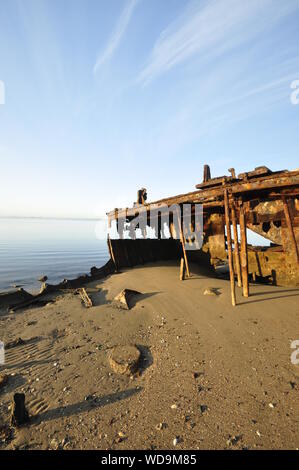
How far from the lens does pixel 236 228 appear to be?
7684mm

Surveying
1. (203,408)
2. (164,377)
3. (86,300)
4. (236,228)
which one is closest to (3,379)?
(164,377)

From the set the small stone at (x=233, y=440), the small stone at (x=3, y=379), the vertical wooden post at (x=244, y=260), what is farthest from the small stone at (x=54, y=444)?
the vertical wooden post at (x=244, y=260)

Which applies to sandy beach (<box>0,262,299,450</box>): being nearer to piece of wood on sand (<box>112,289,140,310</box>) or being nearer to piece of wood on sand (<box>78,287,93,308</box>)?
piece of wood on sand (<box>112,289,140,310</box>)

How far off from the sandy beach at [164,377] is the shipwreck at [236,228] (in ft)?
5.09

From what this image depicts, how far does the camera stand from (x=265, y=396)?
135 inches

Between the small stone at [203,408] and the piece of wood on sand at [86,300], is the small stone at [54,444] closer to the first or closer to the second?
the small stone at [203,408]

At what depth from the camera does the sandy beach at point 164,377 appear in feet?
9.55

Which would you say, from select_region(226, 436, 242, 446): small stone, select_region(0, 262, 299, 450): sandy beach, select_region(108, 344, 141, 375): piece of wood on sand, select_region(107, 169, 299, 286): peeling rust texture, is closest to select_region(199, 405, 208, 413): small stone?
→ select_region(0, 262, 299, 450): sandy beach

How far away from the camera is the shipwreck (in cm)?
687

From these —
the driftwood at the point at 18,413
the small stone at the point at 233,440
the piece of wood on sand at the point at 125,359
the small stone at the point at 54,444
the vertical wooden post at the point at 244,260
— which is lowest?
the small stone at the point at 233,440

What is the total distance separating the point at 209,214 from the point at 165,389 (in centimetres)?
1008
